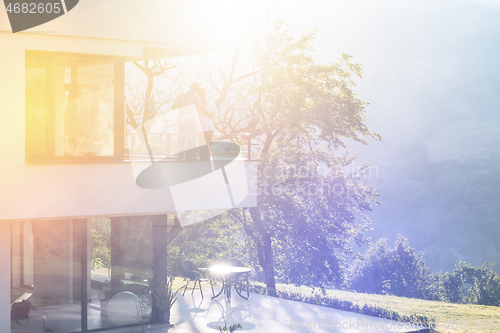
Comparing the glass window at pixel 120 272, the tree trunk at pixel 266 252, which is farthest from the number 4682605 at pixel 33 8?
the tree trunk at pixel 266 252

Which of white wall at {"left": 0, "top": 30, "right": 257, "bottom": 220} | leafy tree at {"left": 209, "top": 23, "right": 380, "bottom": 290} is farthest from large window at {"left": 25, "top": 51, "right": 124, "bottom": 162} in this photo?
leafy tree at {"left": 209, "top": 23, "right": 380, "bottom": 290}

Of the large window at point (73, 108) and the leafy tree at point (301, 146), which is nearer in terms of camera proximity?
the large window at point (73, 108)

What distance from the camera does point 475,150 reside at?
85438mm

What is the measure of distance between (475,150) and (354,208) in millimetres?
75258

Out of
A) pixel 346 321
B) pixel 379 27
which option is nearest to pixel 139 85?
pixel 346 321

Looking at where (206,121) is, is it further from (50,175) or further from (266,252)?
(266,252)

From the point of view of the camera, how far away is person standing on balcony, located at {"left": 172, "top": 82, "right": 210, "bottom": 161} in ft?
24.9

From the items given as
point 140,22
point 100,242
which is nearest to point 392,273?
point 100,242

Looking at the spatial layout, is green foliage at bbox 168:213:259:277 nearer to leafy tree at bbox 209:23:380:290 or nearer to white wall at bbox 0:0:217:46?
leafy tree at bbox 209:23:380:290

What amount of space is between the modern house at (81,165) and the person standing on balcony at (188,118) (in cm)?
38

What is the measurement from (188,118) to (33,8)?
9.27 feet

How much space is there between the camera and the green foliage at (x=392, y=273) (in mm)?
48406

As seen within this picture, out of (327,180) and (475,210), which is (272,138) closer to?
(327,180)

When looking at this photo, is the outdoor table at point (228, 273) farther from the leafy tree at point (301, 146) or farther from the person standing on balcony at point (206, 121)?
the leafy tree at point (301, 146)
